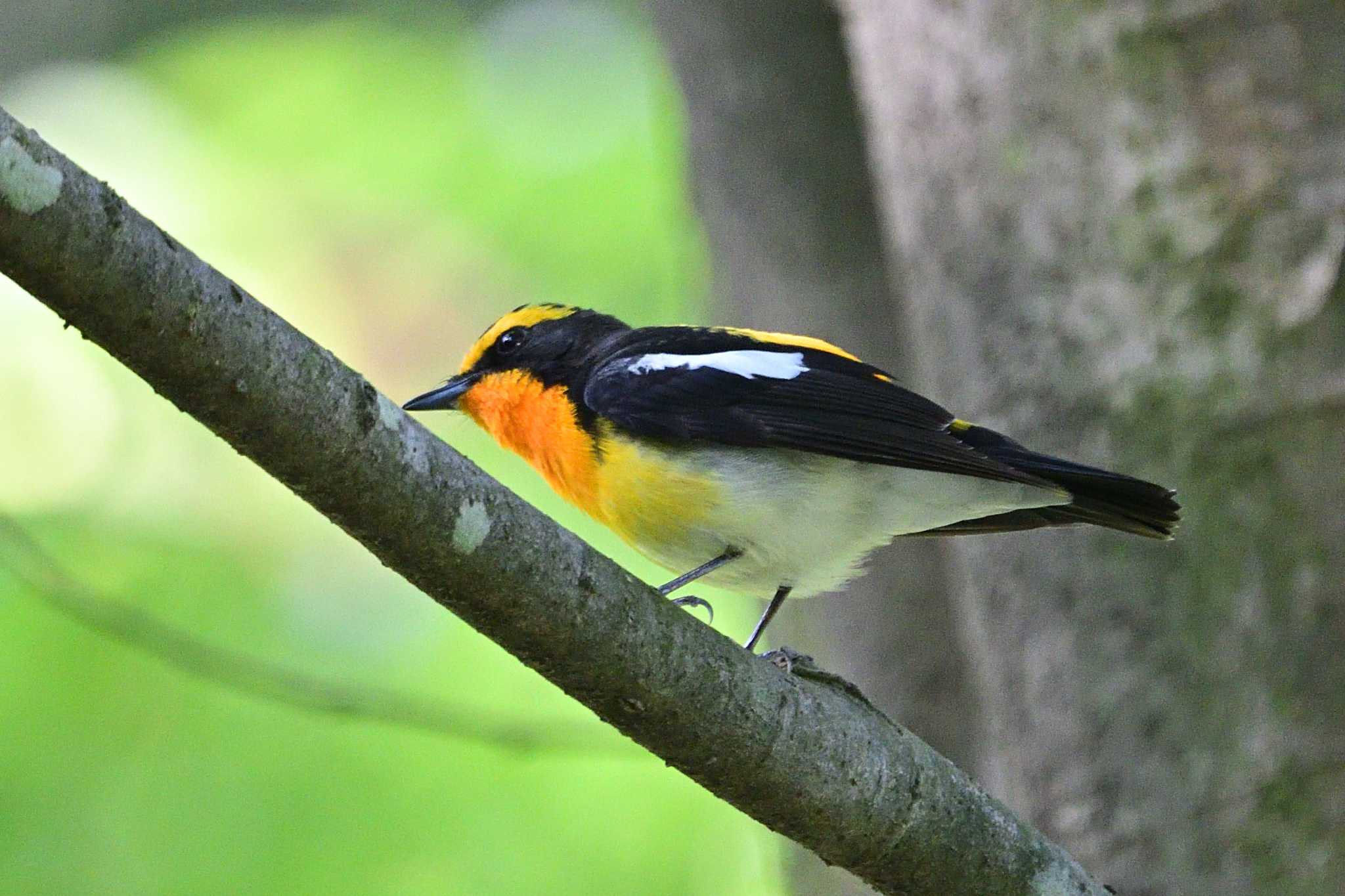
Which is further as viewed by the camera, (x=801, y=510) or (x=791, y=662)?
(x=801, y=510)

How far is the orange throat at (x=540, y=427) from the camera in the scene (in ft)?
10.5

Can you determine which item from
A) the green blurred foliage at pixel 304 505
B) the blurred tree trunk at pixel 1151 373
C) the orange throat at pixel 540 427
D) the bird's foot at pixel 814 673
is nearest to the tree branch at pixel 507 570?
the bird's foot at pixel 814 673

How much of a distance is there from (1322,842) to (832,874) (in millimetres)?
1537

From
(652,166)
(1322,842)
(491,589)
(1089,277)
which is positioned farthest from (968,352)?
(652,166)

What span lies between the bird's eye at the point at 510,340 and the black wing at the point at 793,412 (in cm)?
49

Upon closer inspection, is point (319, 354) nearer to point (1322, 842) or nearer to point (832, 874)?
point (1322, 842)

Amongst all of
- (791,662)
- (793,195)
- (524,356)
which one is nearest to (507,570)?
(791,662)

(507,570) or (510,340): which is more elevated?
(510,340)

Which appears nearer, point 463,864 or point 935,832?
point 935,832

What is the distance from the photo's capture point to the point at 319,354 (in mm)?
1706

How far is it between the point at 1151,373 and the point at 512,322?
165 centimetres

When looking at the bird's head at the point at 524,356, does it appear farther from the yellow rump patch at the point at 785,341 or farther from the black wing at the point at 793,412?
the yellow rump patch at the point at 785,341

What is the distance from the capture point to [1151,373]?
356cm

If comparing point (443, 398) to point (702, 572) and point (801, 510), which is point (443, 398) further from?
point (801, 510)
